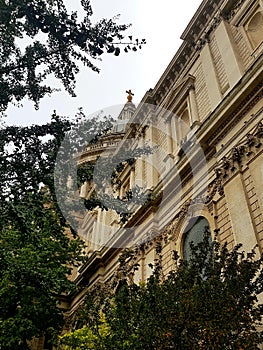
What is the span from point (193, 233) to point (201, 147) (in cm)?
257

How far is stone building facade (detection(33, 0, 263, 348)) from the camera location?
9961 millimetres

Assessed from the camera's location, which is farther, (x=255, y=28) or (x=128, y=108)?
(x=128, y=108)

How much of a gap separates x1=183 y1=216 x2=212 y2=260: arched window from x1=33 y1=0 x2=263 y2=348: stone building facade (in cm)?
4

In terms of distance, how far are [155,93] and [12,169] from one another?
1311cm

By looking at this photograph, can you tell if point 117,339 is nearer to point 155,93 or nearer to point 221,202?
point 221,202

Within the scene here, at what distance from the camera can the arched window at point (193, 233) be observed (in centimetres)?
1128

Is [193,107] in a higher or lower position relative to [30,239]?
higher

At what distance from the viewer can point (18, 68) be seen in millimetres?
7891

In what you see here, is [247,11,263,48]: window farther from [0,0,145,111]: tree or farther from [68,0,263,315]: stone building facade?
[0,0,145,111]: tree

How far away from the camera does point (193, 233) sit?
11680 millimetres

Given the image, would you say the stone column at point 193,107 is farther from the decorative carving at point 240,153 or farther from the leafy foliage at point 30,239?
the leafy foliage at point 30,239

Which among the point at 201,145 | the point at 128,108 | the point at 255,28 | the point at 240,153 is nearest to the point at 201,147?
→ the point at 201,145

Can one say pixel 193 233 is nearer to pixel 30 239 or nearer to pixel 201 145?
pixel 201 145

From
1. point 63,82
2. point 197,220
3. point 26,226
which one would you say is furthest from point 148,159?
point 26,226
